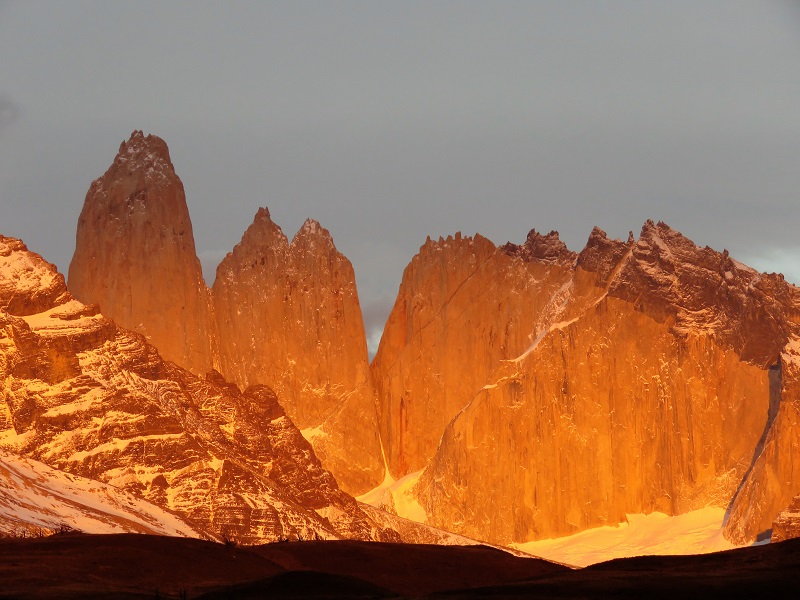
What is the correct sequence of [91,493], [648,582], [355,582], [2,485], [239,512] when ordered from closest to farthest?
[648,582] < [355,582] < [2,485] < [91,493] < [239,512]

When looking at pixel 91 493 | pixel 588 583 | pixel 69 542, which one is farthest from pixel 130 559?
pixel 91 493

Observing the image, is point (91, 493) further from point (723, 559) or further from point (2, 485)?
point (723, 559)

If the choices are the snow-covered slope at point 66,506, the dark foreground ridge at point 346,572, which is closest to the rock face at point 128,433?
the snow-covered slope at point 66,506

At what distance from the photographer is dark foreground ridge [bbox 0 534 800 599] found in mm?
78188

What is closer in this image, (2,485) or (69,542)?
(69,542)

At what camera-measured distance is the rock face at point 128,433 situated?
581ft

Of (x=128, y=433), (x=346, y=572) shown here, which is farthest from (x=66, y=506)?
(x=346, y=572)

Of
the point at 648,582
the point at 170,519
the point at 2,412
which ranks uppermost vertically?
the point at 2,412

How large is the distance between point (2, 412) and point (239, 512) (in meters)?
27.2

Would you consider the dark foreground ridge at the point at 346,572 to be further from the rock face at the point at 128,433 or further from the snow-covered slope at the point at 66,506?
the rock face at the point at 128,433

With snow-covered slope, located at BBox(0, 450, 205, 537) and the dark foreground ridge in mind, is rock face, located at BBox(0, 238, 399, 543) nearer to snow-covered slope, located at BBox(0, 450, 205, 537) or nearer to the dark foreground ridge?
snow-covered slope, located at BBox(0, 450, 205, 537)

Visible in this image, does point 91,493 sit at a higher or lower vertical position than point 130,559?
higher

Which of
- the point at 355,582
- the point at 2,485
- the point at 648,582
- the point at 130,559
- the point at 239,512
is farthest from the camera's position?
the point at 239,512

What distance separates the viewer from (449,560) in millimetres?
109812
